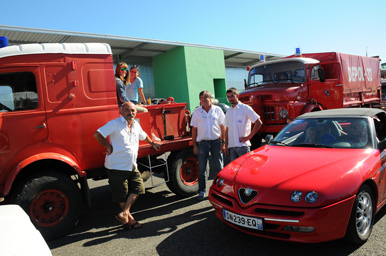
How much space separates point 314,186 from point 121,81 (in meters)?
3.36

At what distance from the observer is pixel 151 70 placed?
21547 mm

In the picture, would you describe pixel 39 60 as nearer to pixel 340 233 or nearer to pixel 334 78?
pixel 340 233

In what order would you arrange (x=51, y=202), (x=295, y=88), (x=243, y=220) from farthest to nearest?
(x=295, y=88), (x=51, y=202), (x=243, y=220)

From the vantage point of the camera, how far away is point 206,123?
16.1 ft

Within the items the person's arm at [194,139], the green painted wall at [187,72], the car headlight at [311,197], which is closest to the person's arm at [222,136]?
the person's arm at [194,139]

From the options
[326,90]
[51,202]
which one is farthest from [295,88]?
[51,202]

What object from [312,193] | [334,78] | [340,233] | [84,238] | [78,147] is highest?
[334,78]

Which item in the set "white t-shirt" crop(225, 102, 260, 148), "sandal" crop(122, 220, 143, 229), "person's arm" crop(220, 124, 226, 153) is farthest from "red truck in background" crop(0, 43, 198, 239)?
"white t-shirt" crop(225, 102, 260, 148)

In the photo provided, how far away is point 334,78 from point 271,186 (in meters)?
7.07

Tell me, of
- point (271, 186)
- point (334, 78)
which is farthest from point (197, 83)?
point (271, 186)

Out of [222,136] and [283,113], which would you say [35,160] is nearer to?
[222,136]

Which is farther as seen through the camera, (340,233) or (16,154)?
(16,154)

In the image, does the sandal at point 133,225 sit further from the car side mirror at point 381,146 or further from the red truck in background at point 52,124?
the car side mirror at point 381,146

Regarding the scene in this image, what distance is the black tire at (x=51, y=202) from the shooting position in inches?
148
